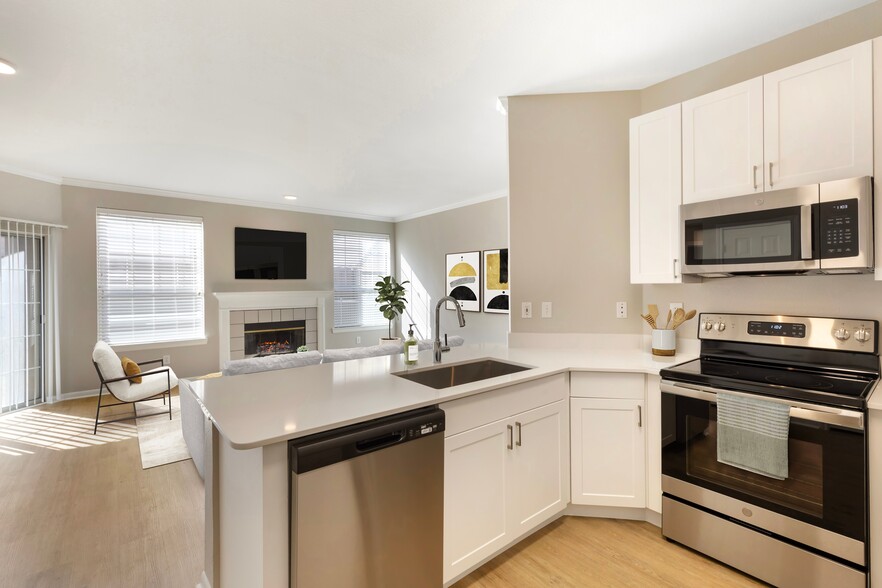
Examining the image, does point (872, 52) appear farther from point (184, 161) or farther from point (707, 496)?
point (184, 161)

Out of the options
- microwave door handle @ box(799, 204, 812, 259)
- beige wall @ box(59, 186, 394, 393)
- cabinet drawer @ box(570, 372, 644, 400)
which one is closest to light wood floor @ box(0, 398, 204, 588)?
beige wall @ box(59, 186, 394, 393)

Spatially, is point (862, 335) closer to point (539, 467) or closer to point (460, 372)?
point (539, 467)

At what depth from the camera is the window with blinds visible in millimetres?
7156

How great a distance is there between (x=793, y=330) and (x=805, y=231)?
1.74 ft

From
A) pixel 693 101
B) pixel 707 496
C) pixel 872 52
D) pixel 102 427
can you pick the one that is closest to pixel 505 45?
pixel 693 101

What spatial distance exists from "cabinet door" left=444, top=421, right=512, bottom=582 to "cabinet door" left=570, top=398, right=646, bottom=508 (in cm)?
55

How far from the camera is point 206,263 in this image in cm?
576

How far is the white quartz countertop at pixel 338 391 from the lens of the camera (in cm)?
129

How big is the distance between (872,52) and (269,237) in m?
6.40

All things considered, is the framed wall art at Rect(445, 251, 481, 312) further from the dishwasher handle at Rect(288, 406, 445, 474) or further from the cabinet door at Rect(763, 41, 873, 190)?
the dishwasher handle at Rect(288, 406, 445, 474)

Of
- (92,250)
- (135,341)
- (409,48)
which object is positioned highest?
(409,48)

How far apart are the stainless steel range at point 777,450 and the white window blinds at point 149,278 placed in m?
5.88

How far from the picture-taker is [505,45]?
2.24 m

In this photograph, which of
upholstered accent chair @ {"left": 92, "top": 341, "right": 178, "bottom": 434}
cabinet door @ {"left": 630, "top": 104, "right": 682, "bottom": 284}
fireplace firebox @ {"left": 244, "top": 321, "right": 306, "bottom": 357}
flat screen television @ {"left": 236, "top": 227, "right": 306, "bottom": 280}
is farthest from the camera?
fireplace firebox @ {"left": 244, "top": 321, "right": 306, "bottom": 357}
